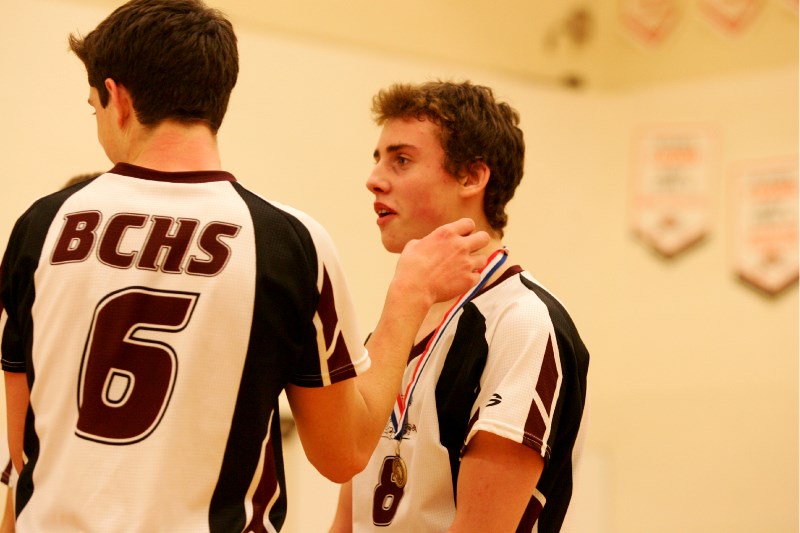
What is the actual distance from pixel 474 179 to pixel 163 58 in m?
1.08

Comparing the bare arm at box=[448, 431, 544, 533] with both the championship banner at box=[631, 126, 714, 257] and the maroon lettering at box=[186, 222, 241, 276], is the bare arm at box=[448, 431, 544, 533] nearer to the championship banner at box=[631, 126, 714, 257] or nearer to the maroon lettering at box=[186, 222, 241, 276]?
the maroon lettering at box=[186, 222, 241, 276]

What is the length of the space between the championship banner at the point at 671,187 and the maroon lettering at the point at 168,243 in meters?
3.91

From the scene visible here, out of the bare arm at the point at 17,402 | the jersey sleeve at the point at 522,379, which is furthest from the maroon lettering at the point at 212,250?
the jersey sleeve at the point at 522,379

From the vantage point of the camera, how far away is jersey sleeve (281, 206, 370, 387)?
1.44 metres

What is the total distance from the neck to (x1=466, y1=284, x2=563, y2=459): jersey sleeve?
0.77 metres

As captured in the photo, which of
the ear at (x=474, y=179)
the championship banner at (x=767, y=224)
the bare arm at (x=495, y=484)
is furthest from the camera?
the championship banner at (x=767, y=224)

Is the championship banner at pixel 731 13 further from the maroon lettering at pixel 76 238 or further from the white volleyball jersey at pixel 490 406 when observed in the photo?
the maroon lettering at pixel 76 238

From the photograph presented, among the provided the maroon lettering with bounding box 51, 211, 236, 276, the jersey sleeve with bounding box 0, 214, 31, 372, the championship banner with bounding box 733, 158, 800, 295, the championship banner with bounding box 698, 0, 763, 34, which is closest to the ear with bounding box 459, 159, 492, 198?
the maroon lettering with bounding box 51, 211, 236, 276

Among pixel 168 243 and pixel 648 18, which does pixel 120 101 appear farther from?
pixel 648 18

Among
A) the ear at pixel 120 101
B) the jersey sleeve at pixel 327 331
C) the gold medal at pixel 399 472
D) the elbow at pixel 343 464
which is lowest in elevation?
the gold medal at pixel 399 472

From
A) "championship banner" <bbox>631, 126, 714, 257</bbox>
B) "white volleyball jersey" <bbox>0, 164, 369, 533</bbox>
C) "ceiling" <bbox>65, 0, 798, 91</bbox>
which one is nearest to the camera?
"white volleyball jersey" <bbox>0, 164, 369, 533</bbox>

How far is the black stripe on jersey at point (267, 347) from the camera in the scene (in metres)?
1.37

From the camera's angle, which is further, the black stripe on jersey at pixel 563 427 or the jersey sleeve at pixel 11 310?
the black stripe on jersey at pixel 563 427

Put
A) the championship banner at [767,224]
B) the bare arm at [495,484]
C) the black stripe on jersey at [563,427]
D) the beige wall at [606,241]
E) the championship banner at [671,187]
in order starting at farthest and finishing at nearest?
the championship banner at [671,187] < the championship banner at [767,224] < the beige wall at [606,241] < the black stripe on jersey at [563,427] < the bare arm at [495,484]
